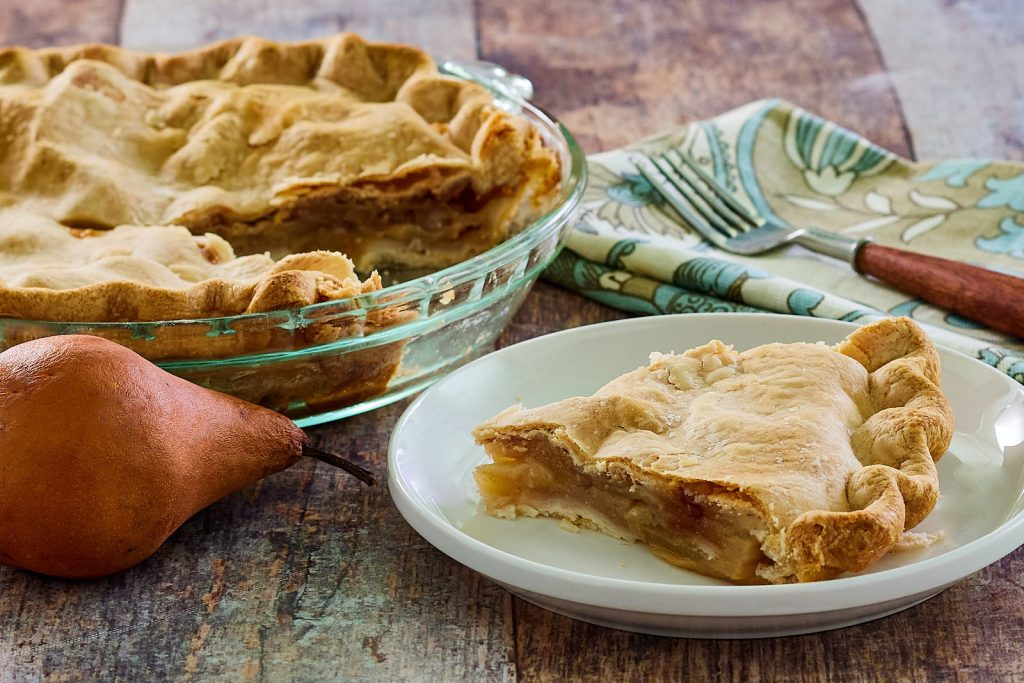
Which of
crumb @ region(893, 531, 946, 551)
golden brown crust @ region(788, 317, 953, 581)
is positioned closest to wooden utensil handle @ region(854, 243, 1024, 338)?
golden brown crust @ region(788, 317, 953, 581)

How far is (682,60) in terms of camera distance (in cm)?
404

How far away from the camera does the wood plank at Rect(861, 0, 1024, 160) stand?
3.44 metres

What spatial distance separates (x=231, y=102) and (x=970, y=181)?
170cm

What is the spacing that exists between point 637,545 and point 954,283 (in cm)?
105

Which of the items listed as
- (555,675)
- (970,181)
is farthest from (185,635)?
(970,181)

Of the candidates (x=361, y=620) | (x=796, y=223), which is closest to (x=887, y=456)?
(x=361, y=620)

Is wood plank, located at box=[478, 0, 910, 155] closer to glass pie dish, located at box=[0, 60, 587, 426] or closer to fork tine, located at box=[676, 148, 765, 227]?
fork tine, located at box=[676, 148, 765, 227]

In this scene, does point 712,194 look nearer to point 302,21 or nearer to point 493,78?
point 493,78

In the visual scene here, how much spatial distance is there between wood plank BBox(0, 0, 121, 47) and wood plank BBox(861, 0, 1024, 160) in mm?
2542

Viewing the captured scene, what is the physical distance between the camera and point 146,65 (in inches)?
120

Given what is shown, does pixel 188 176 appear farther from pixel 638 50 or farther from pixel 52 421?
pixel 638 50

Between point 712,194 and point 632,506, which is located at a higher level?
point 632,506

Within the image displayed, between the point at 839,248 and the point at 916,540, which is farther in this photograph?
the point at 839,248

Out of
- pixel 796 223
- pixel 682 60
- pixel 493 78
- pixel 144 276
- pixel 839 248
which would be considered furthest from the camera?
pixel 682 60
